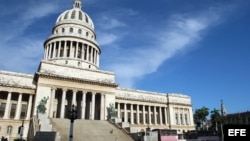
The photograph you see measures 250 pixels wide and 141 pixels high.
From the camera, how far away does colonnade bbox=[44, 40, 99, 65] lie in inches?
2379

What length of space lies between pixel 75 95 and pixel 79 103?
426cm

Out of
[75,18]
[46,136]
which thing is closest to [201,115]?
[75,18]

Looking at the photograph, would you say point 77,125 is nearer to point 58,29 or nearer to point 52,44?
point 52,44

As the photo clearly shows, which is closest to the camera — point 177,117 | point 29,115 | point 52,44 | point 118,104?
point 29,115

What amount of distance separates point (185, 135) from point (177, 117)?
26.7 m

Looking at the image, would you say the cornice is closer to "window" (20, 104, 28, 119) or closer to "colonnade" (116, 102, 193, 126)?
"window" (20, 104, 28, 119)

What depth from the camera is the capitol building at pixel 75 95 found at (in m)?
43.3

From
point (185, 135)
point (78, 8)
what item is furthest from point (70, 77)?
point (78, 8)

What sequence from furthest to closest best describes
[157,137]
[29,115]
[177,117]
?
1. [177,117]
2. [29,115]
3. [157,137]

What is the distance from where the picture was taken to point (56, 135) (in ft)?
87.2

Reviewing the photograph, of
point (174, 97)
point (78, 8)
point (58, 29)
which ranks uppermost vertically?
point (78, 8)

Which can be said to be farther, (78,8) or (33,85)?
(78,8)

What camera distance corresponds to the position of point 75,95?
46312mm

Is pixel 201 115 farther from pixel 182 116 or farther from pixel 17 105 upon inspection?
pixel 17 105
